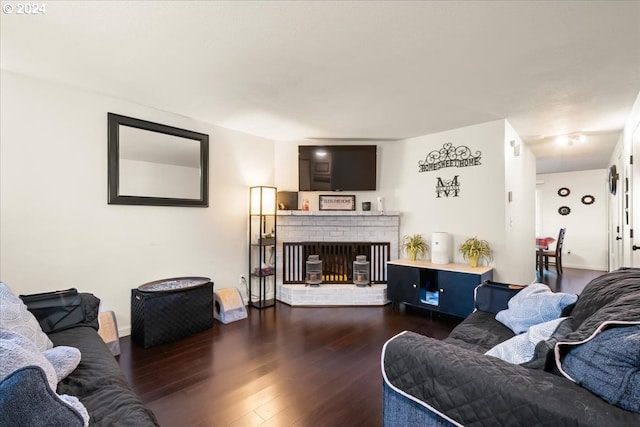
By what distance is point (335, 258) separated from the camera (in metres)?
4.21

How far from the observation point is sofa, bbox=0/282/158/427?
807mm

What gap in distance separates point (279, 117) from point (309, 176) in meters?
1.11

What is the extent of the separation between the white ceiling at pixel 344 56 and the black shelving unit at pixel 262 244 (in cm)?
105

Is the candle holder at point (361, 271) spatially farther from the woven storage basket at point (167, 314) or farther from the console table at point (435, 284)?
the woven storage basket at point (167, 314)

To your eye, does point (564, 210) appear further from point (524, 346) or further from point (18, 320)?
point (18, 320)

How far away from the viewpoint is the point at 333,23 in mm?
1699

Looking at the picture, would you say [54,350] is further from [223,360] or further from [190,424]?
[223,360]

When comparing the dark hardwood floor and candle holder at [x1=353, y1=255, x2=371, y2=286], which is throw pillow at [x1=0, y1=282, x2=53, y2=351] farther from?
candle holder at [x1=353, y1=255, x2=371, y2=286]

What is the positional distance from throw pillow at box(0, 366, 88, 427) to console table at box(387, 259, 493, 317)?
10.6 ft

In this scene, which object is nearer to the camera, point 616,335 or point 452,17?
point 616,335

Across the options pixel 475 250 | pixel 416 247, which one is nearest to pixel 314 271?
pixel 416 247

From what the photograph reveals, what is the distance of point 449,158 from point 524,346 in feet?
9.69

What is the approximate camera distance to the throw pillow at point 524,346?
1206 mm

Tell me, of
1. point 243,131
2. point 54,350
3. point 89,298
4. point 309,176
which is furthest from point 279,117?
point 54,350
